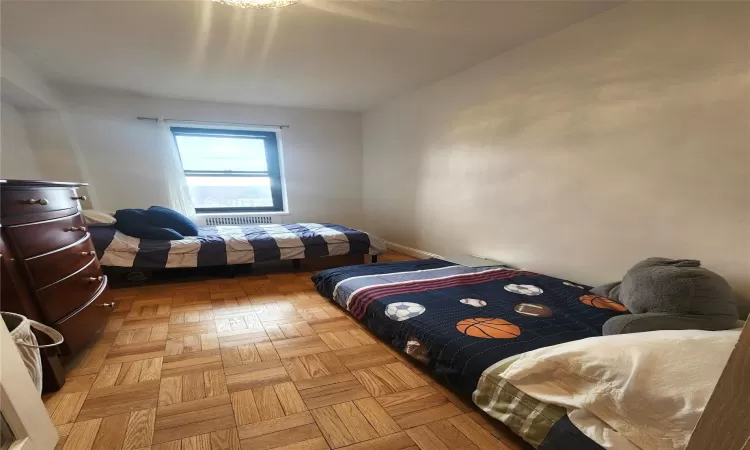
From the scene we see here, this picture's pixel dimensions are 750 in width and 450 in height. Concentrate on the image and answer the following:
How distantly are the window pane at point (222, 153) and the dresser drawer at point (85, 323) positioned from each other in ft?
7.70

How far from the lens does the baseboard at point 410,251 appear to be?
340 centimetres

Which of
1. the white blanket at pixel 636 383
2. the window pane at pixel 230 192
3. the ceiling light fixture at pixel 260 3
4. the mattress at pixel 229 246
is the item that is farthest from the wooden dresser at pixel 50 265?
the window pane at pixel 230 192

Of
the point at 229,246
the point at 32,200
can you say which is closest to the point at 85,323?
the point at 32,200

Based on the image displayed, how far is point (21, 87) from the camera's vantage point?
2.34 metres

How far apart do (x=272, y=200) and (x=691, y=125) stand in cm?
405

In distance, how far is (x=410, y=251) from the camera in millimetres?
3662

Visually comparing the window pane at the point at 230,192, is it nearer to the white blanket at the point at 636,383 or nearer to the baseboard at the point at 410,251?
the baseboard at the point at 410,251

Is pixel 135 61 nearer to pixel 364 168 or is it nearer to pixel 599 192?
pixel 364 168

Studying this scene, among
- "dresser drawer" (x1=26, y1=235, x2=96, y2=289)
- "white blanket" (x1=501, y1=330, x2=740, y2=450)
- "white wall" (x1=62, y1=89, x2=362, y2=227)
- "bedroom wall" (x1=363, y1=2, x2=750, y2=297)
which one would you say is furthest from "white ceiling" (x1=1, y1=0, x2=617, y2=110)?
"white blanket" (x1=501, y1=330, x2=740, y2=450)

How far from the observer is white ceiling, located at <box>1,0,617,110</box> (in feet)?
5.67

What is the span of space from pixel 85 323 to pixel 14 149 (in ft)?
7.60

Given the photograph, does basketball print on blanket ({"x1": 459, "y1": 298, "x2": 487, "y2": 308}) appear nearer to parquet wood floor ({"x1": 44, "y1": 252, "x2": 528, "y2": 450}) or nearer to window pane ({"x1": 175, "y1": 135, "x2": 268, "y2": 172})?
parquet wood floor ({"x1": 44, "y1": 252, "x2": 528, "y2": 450})

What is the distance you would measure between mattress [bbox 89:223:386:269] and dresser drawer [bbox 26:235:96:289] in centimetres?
86

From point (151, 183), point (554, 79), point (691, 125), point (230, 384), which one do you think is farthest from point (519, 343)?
point (151, 183)
